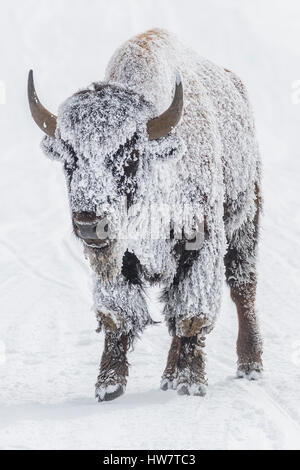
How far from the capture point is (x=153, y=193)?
5090 millimetres

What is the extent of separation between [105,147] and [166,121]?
50cm

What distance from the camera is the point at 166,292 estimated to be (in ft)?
17.8

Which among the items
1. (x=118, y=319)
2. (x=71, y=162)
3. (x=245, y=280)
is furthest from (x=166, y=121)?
(x=245, y=280)

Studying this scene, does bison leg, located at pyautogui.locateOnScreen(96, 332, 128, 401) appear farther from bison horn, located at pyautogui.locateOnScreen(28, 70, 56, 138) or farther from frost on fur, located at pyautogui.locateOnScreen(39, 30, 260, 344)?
bison horn, located at pyautogui.locateOnScreen(28, 70, 56, 138)

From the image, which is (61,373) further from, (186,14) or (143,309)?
(186,14)

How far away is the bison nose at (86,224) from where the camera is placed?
14.4ft

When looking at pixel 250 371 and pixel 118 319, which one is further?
pixel 250 371

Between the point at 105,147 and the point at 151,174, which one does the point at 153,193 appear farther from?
the point at 105,147

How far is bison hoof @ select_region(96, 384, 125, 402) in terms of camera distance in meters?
5.28

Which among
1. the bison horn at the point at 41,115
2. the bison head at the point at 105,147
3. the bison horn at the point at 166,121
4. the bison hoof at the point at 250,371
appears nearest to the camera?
the bison head at the point at 105,147

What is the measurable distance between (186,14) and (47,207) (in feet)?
64.5

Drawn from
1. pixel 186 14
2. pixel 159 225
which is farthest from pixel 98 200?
pixel 186 14

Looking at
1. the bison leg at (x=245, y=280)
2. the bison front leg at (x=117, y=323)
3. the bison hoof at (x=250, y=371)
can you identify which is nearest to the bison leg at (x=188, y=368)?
the bison front leg at (x=117, y=323)

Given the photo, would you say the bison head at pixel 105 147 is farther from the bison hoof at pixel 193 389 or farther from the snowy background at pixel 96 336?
the bison hoof at pixel 193 389
